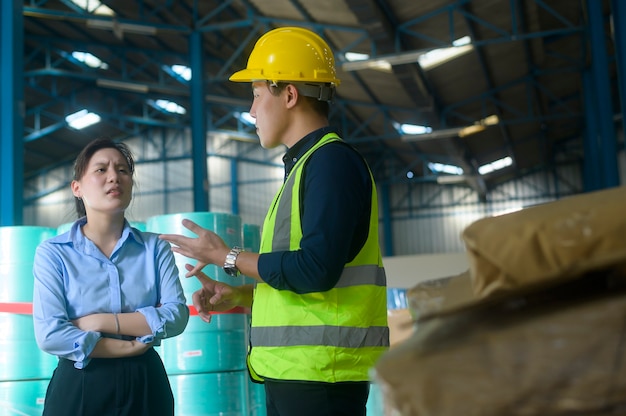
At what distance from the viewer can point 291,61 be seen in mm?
2369

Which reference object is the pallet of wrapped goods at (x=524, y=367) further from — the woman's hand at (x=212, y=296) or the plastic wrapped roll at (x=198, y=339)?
the plastic wrapped roll at (x=198, y=339)

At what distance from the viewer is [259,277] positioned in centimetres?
209

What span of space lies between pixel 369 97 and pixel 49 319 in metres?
14.9

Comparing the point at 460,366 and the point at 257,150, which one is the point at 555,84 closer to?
the point at 257,150

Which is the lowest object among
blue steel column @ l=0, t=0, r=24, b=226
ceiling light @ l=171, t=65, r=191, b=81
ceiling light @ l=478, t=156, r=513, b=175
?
blue steel column @ l=0, t=0, r=24, b=226

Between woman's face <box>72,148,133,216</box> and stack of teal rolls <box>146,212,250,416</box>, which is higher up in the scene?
woman's face <box>72,148,133,216</box>

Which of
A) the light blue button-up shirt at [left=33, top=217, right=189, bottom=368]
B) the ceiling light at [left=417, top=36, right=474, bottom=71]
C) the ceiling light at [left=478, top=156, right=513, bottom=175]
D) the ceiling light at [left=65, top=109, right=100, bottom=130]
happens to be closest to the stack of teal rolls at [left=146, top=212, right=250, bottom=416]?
the light blue button-up shirt at [left=33, top=217, right=189, bottom=368]

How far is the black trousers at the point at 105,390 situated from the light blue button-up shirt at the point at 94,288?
6 centimetres

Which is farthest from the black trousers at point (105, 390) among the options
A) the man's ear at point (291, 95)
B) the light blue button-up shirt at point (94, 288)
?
the man's ear at point (291, 95)

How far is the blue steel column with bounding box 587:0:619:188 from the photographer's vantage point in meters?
10.6

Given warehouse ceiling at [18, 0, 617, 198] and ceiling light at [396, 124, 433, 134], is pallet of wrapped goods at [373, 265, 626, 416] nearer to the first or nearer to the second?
warehouse ceiling at [18, 0, 617, 198]

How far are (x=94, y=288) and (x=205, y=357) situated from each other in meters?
2.26

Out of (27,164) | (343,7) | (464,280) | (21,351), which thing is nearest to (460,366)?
(464,280)

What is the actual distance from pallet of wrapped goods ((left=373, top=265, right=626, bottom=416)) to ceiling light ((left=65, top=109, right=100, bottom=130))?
21.6 m
